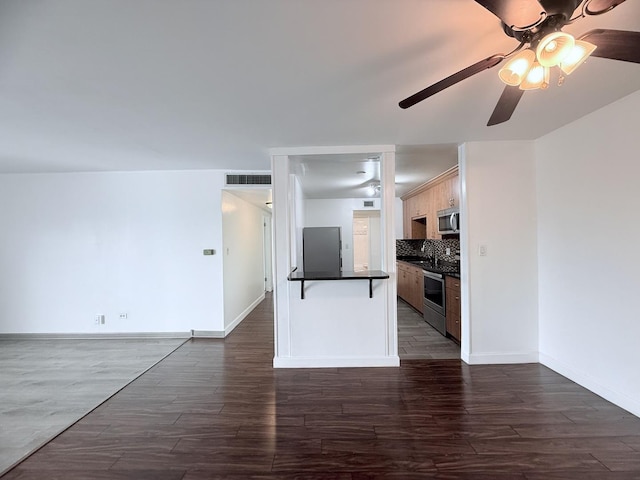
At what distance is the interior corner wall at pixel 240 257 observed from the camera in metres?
4.40

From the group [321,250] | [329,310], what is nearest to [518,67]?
[329,310]

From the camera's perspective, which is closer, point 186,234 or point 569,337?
point 569,337

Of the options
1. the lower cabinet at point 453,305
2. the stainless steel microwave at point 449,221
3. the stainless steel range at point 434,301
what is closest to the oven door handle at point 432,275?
the stainless steel range at point 434,301

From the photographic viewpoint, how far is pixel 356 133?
9.26ft

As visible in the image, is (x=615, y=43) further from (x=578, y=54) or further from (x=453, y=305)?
(x=453, y=305)

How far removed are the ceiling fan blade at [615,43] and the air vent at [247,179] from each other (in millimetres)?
3538

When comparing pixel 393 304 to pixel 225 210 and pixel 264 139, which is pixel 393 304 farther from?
pixel 225 210

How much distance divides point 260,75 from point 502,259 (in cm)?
292

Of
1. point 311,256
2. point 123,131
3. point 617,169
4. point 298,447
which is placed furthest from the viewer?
point 311,256

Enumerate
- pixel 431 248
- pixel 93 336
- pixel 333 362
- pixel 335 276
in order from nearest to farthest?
1. pixel 335 276
2. pixel 333 362
3. pixel 93 336
4. pixel 431 248

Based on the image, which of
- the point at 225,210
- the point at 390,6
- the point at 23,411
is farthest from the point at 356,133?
the point at 23,411

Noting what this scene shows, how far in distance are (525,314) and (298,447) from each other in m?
2.68

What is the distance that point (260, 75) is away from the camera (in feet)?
6.01

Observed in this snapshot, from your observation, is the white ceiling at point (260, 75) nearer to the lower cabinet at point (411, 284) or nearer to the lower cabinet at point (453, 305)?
the lower cabinet at point (453, 305)
